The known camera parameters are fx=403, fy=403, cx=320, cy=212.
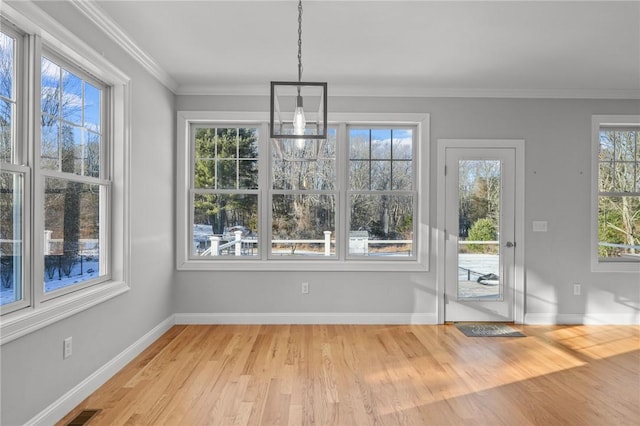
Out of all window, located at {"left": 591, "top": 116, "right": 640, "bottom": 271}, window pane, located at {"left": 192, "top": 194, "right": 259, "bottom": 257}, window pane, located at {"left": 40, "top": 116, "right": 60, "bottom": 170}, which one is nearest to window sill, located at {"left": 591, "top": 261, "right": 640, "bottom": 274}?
window, located at {"left": 591, "top": 116, "right": 640, "bottom": 271}

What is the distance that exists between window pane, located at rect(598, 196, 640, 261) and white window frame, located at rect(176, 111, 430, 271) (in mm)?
2103

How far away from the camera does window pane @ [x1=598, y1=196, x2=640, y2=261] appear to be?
15.5 feet

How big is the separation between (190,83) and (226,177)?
1.09 m

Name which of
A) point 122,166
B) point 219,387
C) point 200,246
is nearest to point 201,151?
point 200,246

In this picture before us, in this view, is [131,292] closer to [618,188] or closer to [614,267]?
[614,267]

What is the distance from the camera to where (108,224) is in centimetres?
323

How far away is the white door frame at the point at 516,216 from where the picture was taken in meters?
4.59

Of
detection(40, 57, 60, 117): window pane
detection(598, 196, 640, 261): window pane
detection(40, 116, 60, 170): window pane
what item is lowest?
detection(598, 196, 640, 261): window pane

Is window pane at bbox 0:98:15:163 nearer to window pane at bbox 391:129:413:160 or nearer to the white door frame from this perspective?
window pane at bbox 391:129:413:160

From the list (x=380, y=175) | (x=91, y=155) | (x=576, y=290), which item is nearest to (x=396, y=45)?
(x=380, y=175)

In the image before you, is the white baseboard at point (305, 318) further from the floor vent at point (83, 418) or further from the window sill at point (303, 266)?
the floor vent at point (83, 418)

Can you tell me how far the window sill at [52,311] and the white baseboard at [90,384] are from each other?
1.65 feet

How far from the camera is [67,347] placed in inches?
101

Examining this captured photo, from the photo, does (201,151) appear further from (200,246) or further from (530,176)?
(530,176)
